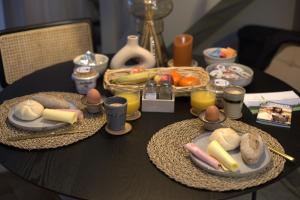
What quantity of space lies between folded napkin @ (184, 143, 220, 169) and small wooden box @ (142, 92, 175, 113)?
286 mm

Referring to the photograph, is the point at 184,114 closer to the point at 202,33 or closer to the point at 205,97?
the point at 205,97

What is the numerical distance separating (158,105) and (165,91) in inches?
2.6

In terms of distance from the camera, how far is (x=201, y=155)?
1127 millimetres

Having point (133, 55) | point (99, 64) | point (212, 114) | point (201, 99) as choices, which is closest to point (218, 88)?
point (201, 99)

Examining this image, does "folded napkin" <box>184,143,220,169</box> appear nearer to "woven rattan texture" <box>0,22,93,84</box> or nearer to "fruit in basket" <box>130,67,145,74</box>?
"fruit in basket" <box>130,67,145,74</box>

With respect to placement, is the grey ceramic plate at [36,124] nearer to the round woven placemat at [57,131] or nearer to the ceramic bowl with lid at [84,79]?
the round woven placemat at [57,131]

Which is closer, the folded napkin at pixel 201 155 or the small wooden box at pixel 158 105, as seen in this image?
the folded napkin at pixel 201 155

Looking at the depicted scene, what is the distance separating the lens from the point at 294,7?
3057mm

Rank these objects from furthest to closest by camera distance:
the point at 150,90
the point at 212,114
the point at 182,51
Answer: the point at 182,51
the point at 150,90
the point at 212,114

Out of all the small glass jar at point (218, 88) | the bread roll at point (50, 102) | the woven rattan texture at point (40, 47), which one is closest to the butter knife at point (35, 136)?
the bread roll at point (50, 102)

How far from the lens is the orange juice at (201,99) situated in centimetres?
Result: 139

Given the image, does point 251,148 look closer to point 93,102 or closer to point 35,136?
point 93,102

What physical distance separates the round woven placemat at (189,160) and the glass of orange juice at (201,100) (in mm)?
57

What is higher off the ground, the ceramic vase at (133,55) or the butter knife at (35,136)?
the ceramic vase at (133,55)
